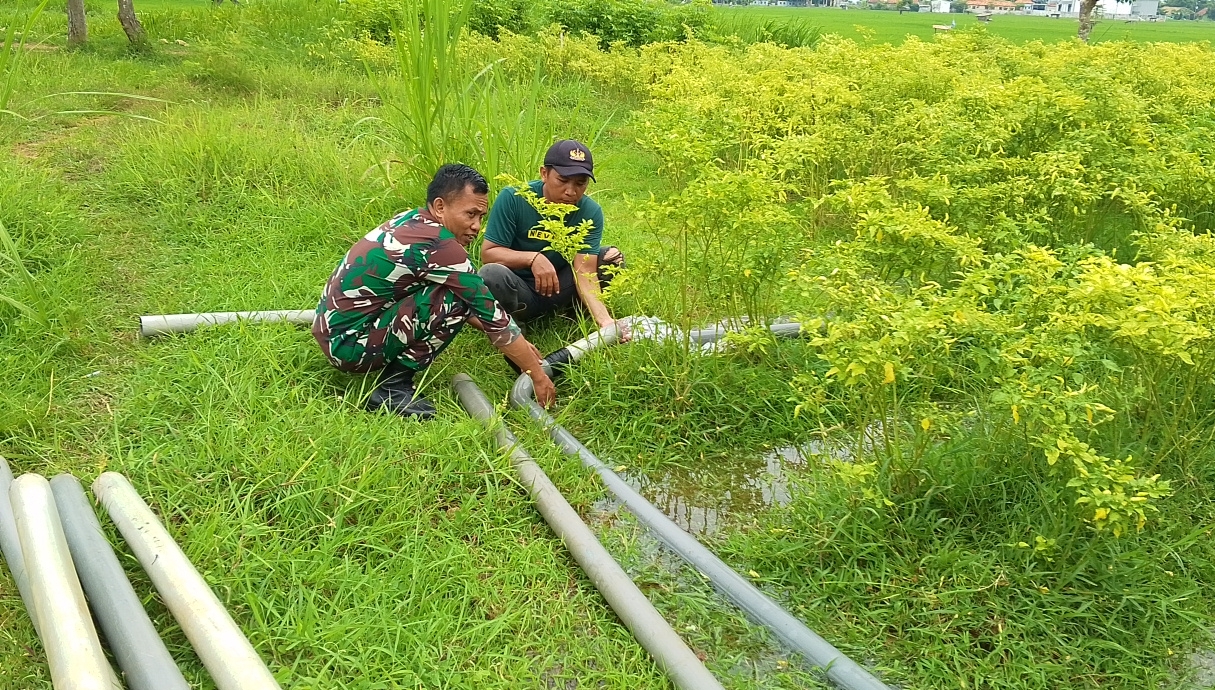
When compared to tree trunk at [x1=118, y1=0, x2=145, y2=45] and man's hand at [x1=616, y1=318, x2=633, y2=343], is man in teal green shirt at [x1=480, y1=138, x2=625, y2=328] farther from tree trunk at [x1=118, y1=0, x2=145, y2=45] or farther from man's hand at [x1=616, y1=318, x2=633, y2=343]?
tree trunk at [x1=118, y1=0, x2=145, y2=45]

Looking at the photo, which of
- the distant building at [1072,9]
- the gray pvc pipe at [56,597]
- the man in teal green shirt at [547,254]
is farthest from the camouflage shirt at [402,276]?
the distant building at [1072,9]

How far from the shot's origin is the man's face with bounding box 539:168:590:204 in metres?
3.43

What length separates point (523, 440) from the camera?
3.02 meters

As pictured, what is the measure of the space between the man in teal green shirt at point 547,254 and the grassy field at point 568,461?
21 centimetres

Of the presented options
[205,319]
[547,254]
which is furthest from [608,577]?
[205,319]

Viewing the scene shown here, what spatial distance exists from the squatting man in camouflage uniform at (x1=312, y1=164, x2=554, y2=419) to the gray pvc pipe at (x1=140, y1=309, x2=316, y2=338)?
0.51 m

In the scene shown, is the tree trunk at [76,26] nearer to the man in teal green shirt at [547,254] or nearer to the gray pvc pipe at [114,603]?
the man in teal green shirt at [547,254]

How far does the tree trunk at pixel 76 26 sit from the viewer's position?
7.67 m

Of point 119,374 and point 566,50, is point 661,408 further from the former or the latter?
point 566,50

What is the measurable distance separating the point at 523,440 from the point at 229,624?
126 cm

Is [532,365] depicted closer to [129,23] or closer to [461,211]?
[461,211]

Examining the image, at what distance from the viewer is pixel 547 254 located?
3852mm

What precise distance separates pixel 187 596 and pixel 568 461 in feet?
4.25

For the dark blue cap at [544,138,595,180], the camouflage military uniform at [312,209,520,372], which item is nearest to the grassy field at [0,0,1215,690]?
the camouflage military uniform at [312,209,520,372]
